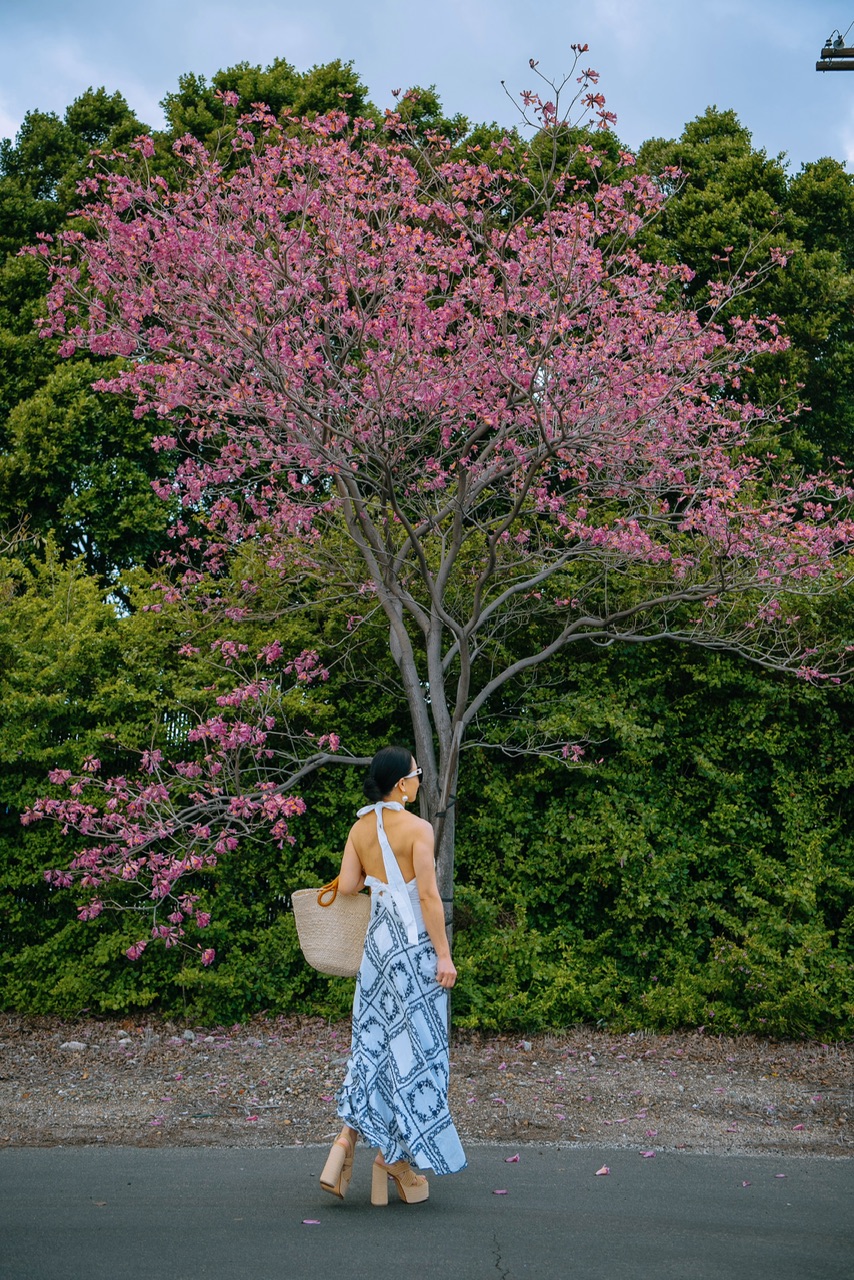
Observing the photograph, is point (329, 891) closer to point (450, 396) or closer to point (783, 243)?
point (450, 396)

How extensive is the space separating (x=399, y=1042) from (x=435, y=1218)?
2.07 ft

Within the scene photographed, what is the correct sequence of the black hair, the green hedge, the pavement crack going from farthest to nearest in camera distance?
the green hedge < the black hair < the pavement crack

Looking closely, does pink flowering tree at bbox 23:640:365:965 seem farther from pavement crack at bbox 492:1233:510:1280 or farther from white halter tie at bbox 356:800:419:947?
pavement crack at bbox 492:1233:510:1280

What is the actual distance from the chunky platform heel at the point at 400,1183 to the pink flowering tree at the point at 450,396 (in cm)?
266

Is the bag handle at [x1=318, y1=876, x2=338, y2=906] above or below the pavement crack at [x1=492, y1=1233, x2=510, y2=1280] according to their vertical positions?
above

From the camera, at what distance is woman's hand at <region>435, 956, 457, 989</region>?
162 inches

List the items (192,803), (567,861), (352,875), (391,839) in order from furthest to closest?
(567,861), (192,803), (352,875), (391,839)

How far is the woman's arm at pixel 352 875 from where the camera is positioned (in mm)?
4387

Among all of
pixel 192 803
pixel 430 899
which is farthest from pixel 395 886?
pixel 192 803

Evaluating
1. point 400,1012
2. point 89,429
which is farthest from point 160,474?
point 400,1012

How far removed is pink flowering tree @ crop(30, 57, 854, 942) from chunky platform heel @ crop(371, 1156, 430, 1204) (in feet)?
8.72

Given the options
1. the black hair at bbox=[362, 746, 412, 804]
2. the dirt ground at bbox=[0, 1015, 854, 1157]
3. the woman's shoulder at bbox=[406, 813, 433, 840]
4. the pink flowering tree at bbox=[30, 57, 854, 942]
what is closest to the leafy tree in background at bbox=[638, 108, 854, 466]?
the pink flowering tree at bbox=[30, 57, 854, 942]

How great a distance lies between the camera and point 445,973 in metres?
4.14

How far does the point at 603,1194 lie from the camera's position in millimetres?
4426
